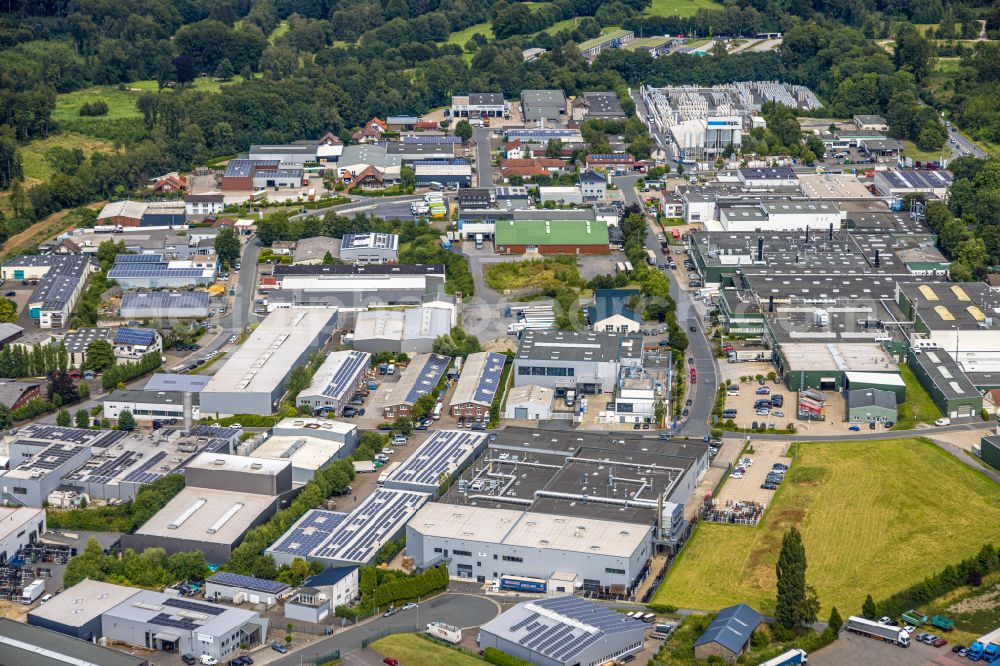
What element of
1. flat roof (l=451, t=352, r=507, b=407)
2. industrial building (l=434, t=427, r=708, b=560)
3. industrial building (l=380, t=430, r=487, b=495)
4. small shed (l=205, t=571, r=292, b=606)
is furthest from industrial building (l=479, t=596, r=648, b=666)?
flat roof (l=451, t=352, r=507, b=407)

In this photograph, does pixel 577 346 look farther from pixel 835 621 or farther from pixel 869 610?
pixel 835 621

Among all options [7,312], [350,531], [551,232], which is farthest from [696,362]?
[7,312]

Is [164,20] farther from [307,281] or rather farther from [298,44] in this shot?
[307,281]

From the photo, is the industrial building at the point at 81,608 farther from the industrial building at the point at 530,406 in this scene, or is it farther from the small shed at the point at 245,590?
the industrial building at the point at 530,406

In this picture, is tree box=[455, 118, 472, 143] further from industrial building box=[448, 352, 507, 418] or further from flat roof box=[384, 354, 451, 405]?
industrial building box=[448, 352, 507, 418]

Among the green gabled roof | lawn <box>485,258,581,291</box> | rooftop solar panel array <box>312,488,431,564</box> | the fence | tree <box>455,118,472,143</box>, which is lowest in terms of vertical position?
the fence

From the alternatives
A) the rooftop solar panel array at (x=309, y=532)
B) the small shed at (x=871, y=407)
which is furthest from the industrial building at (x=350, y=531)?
the small shed at (x=871, y=407)

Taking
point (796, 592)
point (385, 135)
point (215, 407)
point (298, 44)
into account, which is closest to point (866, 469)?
point (796, 592)

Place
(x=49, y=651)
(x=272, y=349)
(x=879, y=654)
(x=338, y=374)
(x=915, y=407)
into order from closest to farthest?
1. (x=49, y=651)
2. (x=879, y=654)
3. (x=915, y=407)
4. (x=338, y=374)
5. (x=272, y=349)
